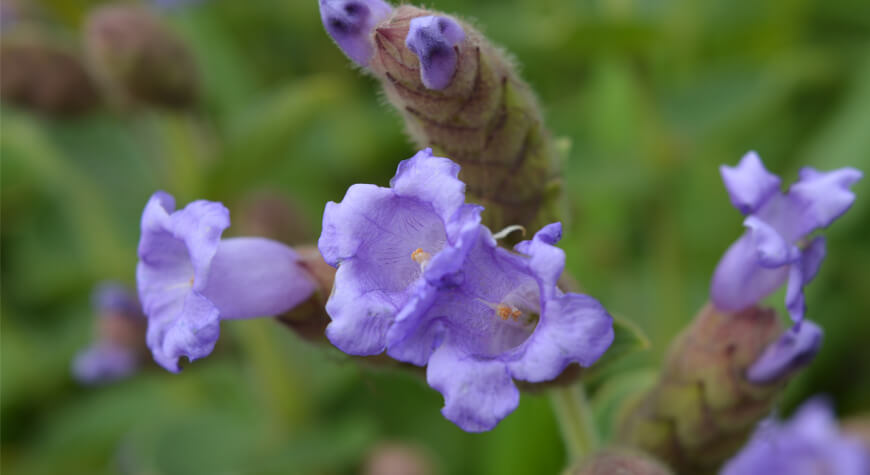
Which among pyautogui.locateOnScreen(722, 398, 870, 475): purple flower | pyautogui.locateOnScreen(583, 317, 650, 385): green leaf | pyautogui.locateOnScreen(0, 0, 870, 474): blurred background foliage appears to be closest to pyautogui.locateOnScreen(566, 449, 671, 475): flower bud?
pyautogui.locateOnScreen(583, 317, 650, 385): green leaf

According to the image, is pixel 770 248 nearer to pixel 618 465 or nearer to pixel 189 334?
pixel 618 465

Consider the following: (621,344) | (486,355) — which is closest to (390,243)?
(486,355)

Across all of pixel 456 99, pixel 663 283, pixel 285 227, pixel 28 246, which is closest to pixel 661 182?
pixel 663 283

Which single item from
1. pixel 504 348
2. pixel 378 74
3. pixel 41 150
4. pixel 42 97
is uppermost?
pixel 378 74

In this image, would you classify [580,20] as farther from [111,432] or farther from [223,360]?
[111,432]

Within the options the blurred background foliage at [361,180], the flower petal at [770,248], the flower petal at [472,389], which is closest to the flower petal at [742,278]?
the flower petal at [770,248]

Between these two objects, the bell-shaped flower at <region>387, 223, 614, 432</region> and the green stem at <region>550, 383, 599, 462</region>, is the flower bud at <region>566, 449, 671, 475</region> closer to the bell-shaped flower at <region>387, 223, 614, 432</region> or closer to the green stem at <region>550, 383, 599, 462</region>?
the green stem at <region>550, 383, 599, 462</region>
